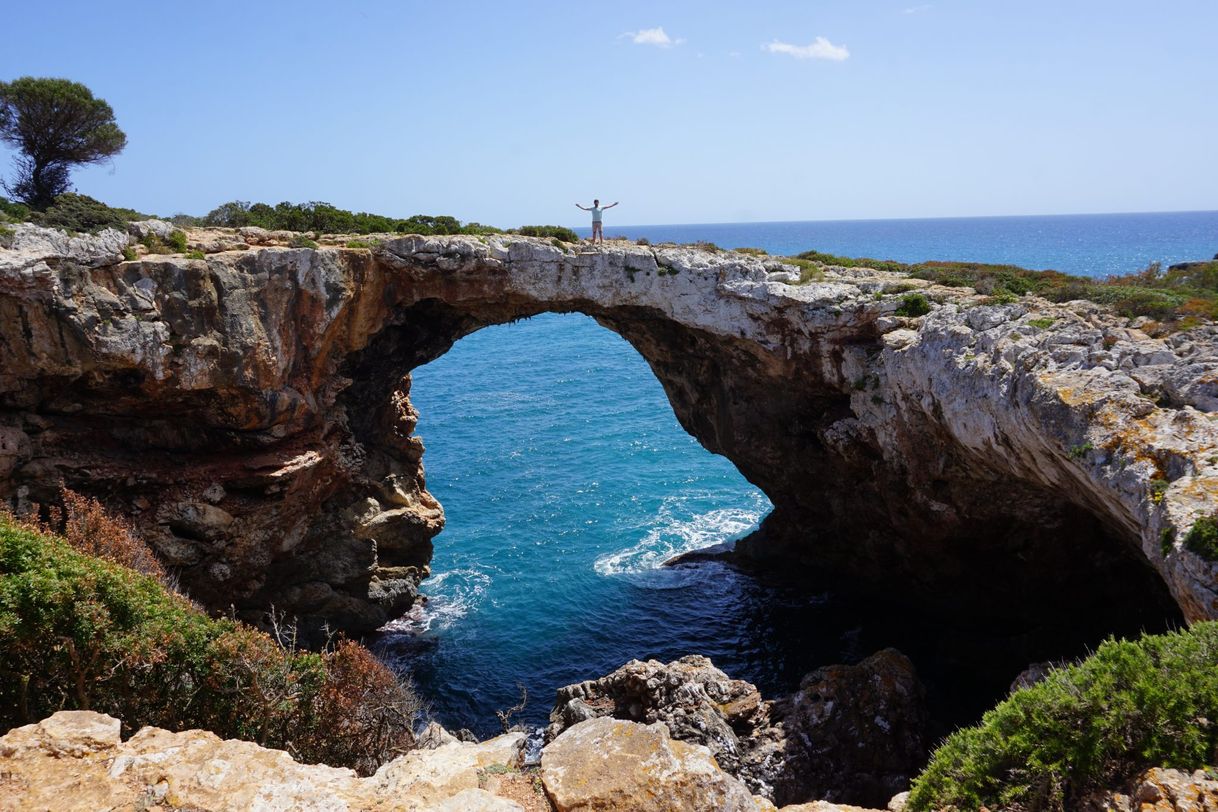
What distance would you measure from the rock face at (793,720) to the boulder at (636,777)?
847 cm

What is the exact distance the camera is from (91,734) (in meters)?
9.77

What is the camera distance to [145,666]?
1420 centimetres

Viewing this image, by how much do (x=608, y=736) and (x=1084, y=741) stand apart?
5.74 metres

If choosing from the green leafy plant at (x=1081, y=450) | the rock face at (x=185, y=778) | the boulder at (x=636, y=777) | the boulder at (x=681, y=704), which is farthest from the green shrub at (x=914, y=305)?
the rock face at (x=185, y=778)

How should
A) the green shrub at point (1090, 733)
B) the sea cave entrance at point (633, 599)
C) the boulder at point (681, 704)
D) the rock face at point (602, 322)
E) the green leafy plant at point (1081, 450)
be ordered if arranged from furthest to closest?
1. the sea cave entrance at point (633, 599)
2. the boulder at point (681, 704)
3. the rock face at point (602, 322)
4. the green leafy plant at point (1081, 450)
5. the green shrub at point (1090, 733)

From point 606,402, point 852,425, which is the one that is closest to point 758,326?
point 852,425

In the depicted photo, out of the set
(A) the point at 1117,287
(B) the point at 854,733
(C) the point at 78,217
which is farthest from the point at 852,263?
(C) the point at 78,217

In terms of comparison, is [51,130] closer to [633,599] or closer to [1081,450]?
[633,599]

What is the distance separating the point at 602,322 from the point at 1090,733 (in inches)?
1002

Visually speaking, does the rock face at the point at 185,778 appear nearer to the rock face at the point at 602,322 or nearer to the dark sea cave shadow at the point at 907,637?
the rock face at the point at 602,322

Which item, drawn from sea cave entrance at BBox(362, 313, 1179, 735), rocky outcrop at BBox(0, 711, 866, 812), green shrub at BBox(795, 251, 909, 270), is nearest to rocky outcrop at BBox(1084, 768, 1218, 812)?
rocky outcrop at BBox(0, 711, 866, 812)

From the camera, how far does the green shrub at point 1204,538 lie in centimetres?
1111

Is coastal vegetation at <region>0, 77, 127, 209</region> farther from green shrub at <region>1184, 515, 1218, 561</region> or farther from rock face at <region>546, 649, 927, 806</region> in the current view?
green shrub at <region>1184, 515, 1218, 561</region>

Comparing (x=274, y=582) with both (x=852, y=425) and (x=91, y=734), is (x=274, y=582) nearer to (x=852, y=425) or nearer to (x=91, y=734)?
(x=91, y=734)
